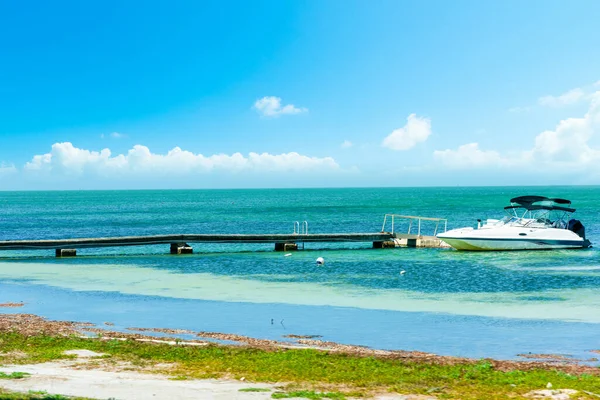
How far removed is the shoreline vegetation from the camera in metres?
12.7

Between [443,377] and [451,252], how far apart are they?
124ft

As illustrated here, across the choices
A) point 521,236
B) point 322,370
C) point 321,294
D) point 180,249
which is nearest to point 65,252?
point 180,249

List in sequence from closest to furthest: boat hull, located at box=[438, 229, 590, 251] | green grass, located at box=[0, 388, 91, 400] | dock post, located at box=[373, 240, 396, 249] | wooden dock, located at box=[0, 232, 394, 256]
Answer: green grass, located at box=[0, 388, 91, 400]
wooden dock, located at box=[0, 232, 394, 256]
boat hull, located at box=[438, 229, 590, 251]
dock post, located at box=[373, 240, 396, 249]

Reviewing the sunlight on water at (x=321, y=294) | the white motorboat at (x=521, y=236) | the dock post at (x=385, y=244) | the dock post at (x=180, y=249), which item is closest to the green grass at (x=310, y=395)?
the sunlight on water at (x=321, y=294)

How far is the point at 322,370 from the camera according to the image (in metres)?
14.2

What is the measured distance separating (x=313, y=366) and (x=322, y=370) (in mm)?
400

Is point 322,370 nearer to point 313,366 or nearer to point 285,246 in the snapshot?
point 313,366

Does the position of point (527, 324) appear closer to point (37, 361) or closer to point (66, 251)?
point (37, 361)

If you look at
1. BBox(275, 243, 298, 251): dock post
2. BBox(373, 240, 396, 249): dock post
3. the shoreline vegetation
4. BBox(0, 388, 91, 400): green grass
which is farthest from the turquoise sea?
BBox(0, 388, 91, 400): green grass

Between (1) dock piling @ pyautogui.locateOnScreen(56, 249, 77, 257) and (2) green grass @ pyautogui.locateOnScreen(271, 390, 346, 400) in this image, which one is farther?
(1) dock piling @ pyautogui.locateOnScreen(56, 249, 77, 257)

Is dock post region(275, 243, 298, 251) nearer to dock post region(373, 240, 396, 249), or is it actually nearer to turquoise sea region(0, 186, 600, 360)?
turquoise sea region(0, 186, 600, 360)

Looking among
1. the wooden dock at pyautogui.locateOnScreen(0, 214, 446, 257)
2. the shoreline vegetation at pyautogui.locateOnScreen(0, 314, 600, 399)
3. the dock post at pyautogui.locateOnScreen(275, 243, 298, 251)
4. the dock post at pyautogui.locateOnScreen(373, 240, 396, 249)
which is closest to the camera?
the shoreline vegetation at pyautogui.locateOnScreen(0, 314, 600, 399)

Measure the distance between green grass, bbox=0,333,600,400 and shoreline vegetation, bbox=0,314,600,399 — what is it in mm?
20

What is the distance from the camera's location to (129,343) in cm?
1702
